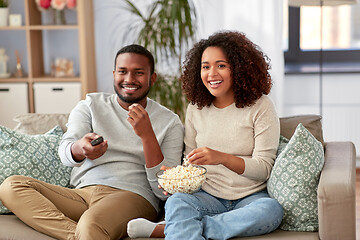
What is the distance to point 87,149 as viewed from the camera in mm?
2090

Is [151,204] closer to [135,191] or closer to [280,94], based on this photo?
[135,191]

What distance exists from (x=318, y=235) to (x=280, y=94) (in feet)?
7.32

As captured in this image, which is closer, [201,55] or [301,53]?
[201,55]

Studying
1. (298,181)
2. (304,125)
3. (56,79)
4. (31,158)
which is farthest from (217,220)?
(56,79)

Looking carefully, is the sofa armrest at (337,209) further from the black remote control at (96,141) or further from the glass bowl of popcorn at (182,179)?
the black remote control at (96,141)

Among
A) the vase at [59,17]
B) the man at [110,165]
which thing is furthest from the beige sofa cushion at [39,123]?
the vase at [59,17]

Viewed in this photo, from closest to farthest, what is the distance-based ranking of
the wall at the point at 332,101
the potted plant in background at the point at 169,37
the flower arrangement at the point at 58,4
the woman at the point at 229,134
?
the woman at the point at 229,134 < the potted plant in background at the point at 169,37 < the flower arrangement at the point at 58,4 < the wall at the point at 332,101

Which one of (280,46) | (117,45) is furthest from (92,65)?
(280,46)

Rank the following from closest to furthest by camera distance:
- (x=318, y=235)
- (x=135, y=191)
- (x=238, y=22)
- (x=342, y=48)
Answer: (x=318, y=235) < (x=135, y=191) < (x=238, y=22) < (x=342, y=48)

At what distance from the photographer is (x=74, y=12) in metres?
4.31

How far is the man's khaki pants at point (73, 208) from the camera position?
6.56 feet

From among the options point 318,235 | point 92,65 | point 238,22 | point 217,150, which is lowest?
point 318,235

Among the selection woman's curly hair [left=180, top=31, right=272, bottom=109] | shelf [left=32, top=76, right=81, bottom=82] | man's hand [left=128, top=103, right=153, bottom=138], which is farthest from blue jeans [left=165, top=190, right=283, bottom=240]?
shelf [left=32, top=76, right=81, bottom=82]

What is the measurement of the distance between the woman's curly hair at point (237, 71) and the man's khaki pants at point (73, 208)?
521 millimetres
